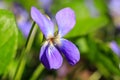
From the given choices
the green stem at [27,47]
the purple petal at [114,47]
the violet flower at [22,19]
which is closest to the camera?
the green stem at [27,47]

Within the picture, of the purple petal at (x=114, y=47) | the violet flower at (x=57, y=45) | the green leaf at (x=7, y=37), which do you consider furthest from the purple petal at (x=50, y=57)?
the purple petal at (x=114, y=47)

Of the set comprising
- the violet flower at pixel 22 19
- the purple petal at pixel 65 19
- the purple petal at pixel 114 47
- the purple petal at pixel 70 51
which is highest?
the purple petal at pixel 65 19

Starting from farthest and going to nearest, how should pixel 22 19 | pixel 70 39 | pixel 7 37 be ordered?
pixel 22 19 < pixel 70 39 < pixel 7 37

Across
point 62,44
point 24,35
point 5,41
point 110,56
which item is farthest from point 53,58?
point 24,35

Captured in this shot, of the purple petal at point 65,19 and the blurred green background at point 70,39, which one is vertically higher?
the purple petal at point 65,19

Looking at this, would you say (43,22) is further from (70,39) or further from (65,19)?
(70,39)

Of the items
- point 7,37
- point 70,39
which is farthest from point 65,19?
point 70,39

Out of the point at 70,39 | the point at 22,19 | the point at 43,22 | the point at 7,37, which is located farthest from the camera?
the point at 22,19

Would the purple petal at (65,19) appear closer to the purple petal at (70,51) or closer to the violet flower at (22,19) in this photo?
the purple petal at (70,51)
